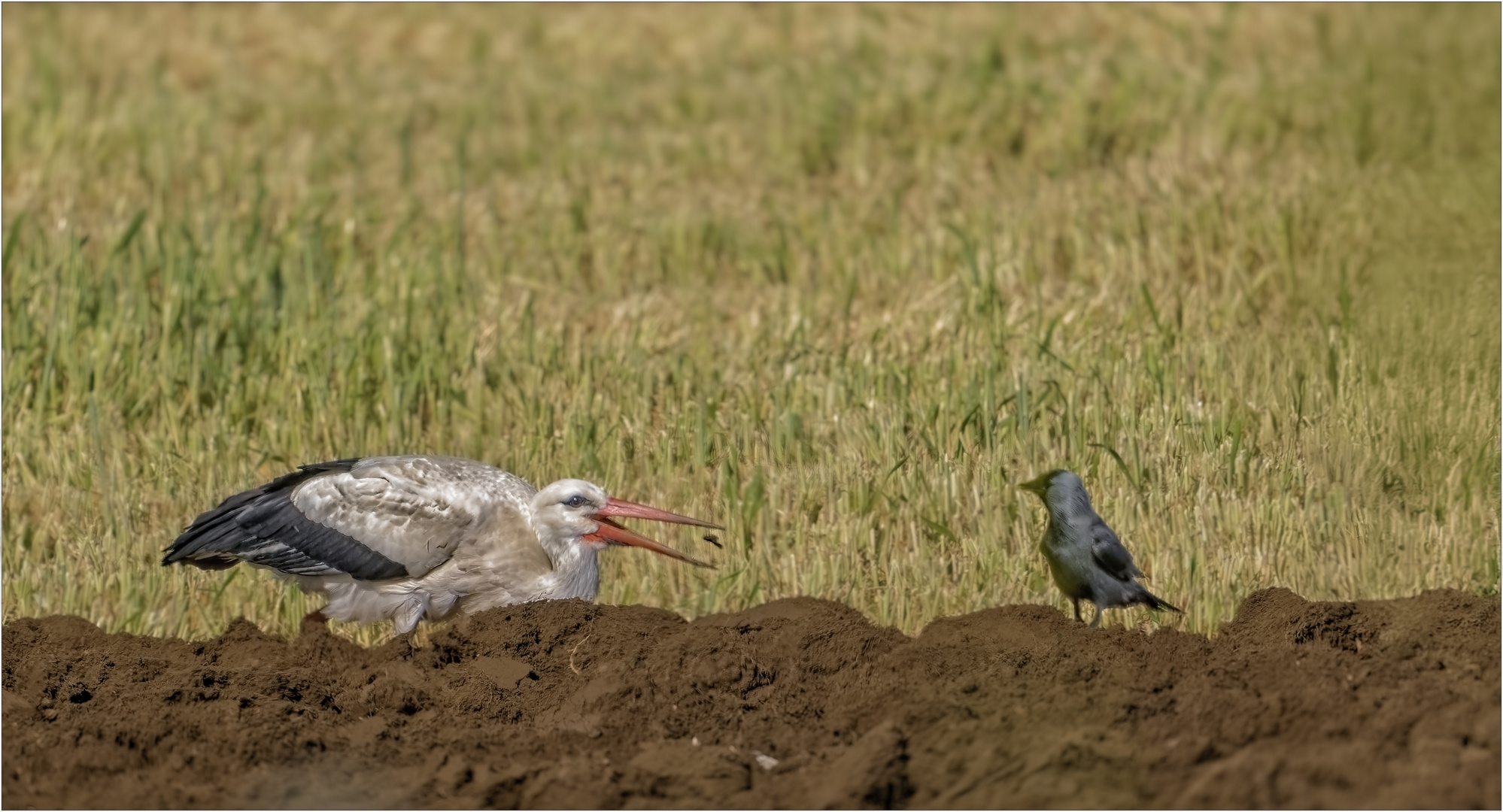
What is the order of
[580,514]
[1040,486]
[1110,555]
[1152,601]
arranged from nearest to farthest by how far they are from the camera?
[1110,555]
[1152,601]
[1040,486]
[580,514]

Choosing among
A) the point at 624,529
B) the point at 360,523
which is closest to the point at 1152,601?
the point at 624,529

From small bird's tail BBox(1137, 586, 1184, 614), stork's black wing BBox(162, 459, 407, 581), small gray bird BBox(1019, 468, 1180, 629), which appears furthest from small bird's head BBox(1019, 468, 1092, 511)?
stork's black wing BBox(162, 459, 407, 581)

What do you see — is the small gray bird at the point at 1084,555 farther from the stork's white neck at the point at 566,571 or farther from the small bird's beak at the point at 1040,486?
the stork's white neck at the point at 566,571

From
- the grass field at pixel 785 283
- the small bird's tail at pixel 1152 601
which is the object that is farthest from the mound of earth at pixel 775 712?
the grass field at pixel 785 283

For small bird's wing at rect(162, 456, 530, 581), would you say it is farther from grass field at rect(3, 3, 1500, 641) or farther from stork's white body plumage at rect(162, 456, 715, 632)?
grass field at rect(3, 3, 1500, 641)

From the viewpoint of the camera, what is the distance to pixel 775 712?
17.4 feet

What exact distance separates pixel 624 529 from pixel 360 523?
0.96m

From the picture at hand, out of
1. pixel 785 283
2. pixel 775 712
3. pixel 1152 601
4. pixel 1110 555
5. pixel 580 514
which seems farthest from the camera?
pixel 785 283

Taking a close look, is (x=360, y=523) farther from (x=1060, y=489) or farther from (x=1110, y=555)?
(x=1110, y=555)

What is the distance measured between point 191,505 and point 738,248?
4.03m

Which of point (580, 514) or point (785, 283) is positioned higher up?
point (785, 283)

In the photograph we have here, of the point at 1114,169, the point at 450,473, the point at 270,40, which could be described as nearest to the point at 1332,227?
the point at 1114,169

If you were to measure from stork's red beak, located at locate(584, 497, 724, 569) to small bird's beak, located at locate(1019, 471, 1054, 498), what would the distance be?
1.04m

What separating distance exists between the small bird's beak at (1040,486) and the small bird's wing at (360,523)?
181 cm
